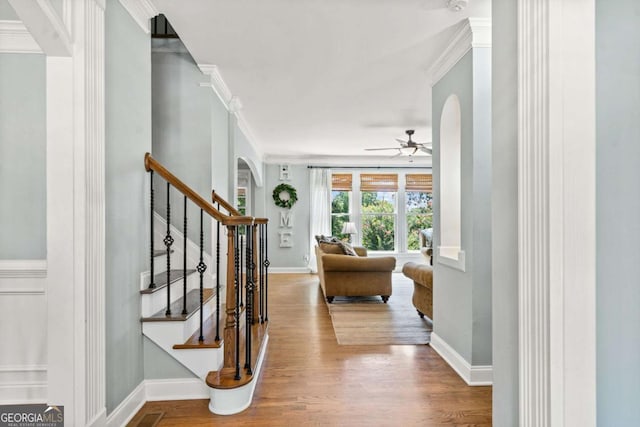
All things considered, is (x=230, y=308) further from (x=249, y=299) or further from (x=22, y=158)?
(x=22, y=158)

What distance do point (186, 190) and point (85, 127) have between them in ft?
2.36

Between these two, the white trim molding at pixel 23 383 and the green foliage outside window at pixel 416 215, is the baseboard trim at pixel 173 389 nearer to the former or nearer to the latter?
the white trim molding at pixel 23 383

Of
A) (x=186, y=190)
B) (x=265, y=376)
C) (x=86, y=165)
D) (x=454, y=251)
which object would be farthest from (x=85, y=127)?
(x=454, y=251)

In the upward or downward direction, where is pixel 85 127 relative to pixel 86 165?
upward

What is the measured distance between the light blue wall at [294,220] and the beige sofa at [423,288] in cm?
363

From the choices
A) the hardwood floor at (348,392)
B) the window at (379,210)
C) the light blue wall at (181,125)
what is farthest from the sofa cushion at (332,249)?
the window at (379,210)

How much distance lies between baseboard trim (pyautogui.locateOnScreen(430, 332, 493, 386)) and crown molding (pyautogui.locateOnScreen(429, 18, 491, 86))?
230cm

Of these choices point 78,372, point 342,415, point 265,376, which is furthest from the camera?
point 265,376

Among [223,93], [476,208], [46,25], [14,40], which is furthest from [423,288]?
[14,40]

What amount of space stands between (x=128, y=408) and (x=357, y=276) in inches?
127

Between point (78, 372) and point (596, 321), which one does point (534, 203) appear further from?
point (78, 372)

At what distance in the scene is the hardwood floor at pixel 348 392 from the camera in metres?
1.87

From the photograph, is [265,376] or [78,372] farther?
[265,376]

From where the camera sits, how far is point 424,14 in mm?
2127
